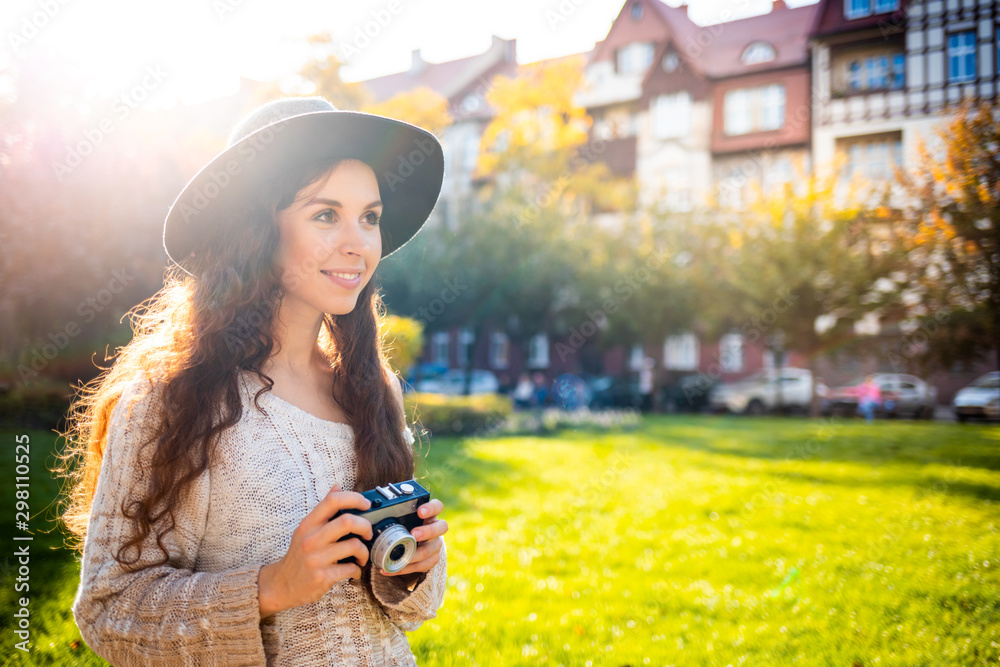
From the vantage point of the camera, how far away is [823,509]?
6.91m

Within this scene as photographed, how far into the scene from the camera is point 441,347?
1419 inches

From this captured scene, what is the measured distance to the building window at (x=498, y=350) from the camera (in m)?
34.4

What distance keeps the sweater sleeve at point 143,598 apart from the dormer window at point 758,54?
1198 inches

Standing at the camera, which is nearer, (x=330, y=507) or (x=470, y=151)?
(x=330, y=507)

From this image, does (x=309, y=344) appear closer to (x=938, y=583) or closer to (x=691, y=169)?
(x=938, y=583)

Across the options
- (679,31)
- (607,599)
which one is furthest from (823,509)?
(679,31)

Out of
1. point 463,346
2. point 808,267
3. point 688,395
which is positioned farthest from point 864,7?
point 463,346

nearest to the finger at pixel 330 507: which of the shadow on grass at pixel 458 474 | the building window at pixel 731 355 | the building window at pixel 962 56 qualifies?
the shadow on grass at pixel 458 474

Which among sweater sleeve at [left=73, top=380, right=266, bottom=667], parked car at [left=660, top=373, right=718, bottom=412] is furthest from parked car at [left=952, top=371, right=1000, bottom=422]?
sweater sleeve at [left=73, top=380, right=266, bottom=667]

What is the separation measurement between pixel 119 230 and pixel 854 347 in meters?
17.0

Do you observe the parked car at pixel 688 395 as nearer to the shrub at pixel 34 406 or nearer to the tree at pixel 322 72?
the tree at pixel 322 72

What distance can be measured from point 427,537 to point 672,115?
30211 mm

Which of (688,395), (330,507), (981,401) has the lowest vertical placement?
(688,395)

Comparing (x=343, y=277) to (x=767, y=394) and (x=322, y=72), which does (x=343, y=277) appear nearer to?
(x=322, y=72)
